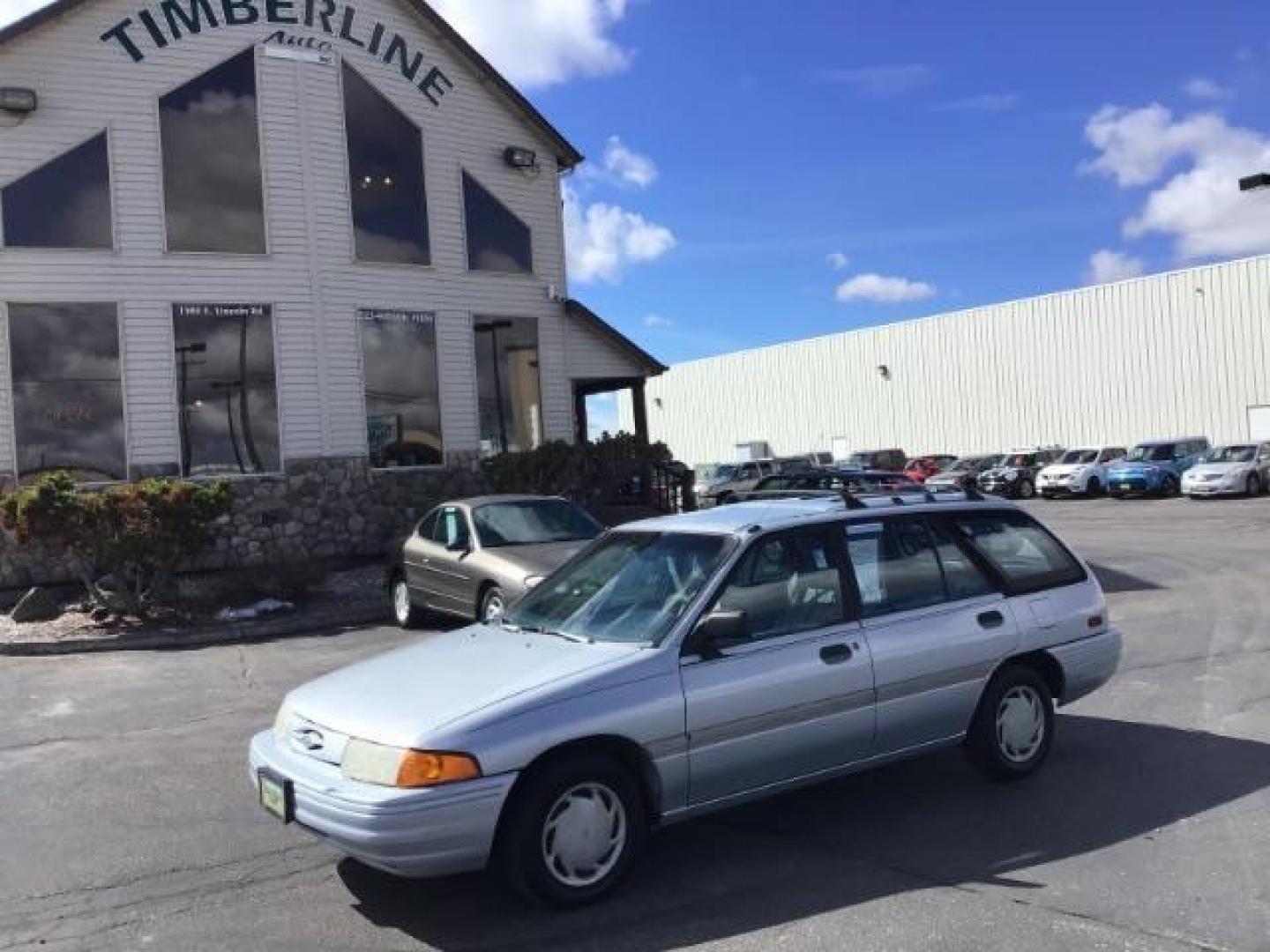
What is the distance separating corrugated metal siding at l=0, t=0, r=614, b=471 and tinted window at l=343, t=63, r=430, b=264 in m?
0.18

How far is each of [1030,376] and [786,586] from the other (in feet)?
137

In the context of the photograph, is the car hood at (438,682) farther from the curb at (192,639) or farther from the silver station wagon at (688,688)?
→ the curb at (192,639)

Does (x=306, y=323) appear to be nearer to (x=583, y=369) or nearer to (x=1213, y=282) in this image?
(x=583, y=369)

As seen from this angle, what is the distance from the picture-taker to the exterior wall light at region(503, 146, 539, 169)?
63.7 ft

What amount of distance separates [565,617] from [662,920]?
1.57 meters

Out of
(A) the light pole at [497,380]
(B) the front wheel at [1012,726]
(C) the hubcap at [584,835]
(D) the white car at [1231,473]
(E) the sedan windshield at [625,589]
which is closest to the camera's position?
(C) the hubcap at [584,835]

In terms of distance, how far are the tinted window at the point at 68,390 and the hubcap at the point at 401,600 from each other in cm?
511

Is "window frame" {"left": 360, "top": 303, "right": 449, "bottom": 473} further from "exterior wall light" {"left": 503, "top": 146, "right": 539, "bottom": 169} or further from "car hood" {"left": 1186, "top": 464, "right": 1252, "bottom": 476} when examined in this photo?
"car hood" {"left": 1186, "top": 464, "right": 1252, "bottom": 476}

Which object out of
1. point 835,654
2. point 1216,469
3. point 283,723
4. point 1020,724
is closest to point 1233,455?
point 1216,469

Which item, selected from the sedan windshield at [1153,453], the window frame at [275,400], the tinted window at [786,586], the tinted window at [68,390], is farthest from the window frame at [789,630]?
the sedan windshield at [1153,453]

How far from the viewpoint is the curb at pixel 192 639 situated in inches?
482

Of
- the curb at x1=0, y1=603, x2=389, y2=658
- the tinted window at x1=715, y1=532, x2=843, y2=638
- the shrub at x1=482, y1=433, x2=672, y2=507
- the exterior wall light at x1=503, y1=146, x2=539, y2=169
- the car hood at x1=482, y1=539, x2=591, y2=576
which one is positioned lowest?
the curb at x1=0, y1=603, x2=389, y2=658

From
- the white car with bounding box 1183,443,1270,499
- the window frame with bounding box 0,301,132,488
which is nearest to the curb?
the window frame with bounding box 0,301,132,488

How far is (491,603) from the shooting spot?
437 inches
